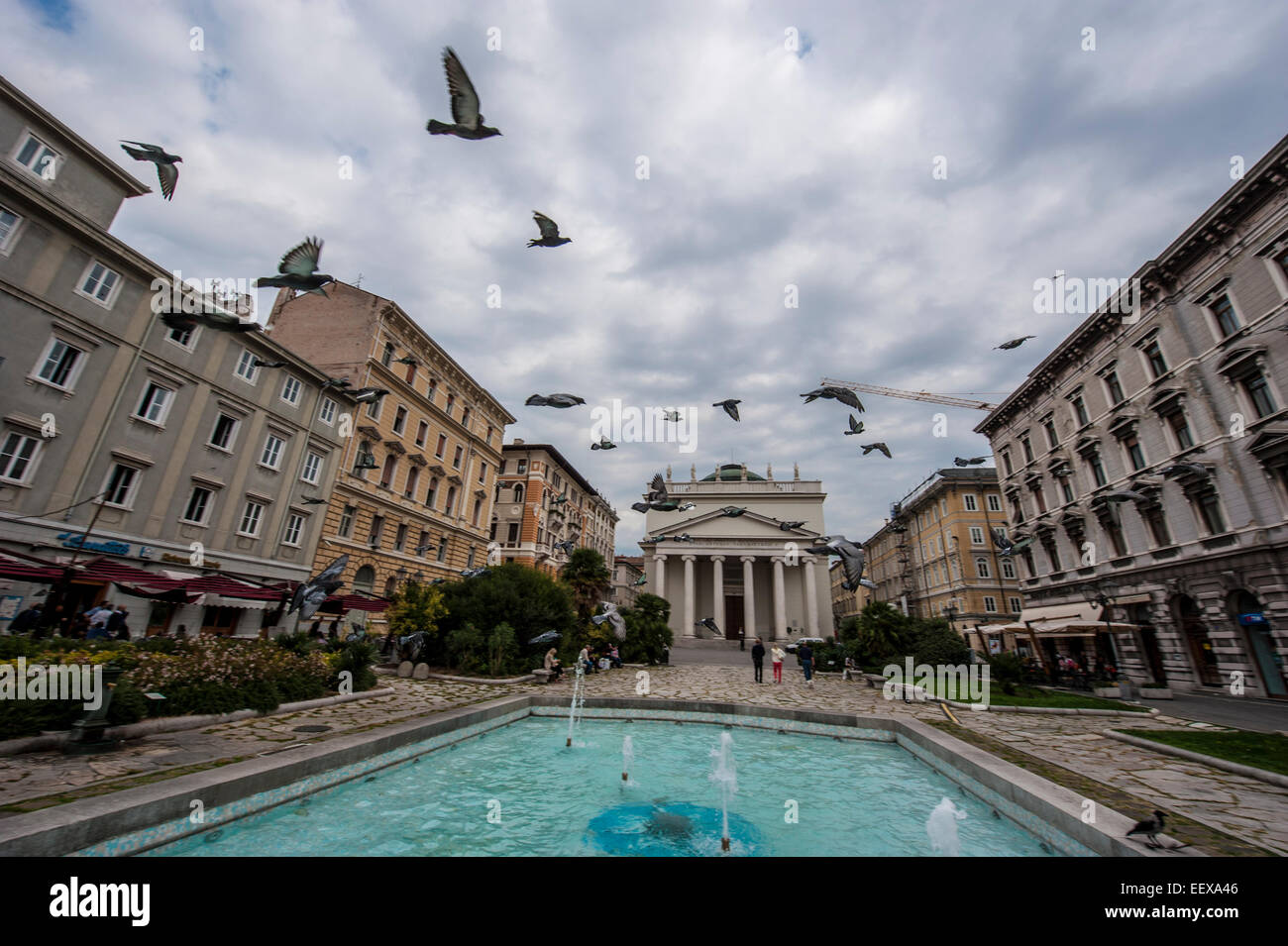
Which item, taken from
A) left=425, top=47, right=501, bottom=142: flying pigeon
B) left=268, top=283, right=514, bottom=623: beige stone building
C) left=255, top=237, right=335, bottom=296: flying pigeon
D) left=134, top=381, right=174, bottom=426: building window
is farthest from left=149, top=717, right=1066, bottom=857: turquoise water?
left=268, top=283, right=514, bottom=623: beige stone building

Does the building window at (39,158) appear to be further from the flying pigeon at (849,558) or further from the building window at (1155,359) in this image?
the building window at (1155,359)

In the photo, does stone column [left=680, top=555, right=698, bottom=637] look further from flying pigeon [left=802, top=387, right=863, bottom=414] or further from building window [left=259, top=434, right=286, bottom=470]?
flying pigeon [left=802, top=387, right=863, bottom=414]

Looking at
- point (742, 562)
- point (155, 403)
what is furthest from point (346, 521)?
point (742, 562)

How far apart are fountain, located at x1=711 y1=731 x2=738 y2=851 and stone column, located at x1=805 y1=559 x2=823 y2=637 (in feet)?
131

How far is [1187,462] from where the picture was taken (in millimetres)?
19328

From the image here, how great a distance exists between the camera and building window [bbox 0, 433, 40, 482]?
14953mm

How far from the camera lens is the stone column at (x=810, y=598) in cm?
4756

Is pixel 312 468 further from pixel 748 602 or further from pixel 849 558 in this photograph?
pixel 748 602

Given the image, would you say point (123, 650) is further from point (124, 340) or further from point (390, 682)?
point (124, 340)

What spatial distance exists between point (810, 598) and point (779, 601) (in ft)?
15.8

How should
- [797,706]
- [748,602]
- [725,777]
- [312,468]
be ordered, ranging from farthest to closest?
[748,602], [312,468], [797,706], [725,777]

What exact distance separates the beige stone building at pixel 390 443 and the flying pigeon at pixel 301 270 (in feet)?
61.6

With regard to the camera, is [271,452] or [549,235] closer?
[549,235]

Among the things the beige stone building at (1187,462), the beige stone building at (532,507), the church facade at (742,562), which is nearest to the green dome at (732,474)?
the church facade at (742,562)
